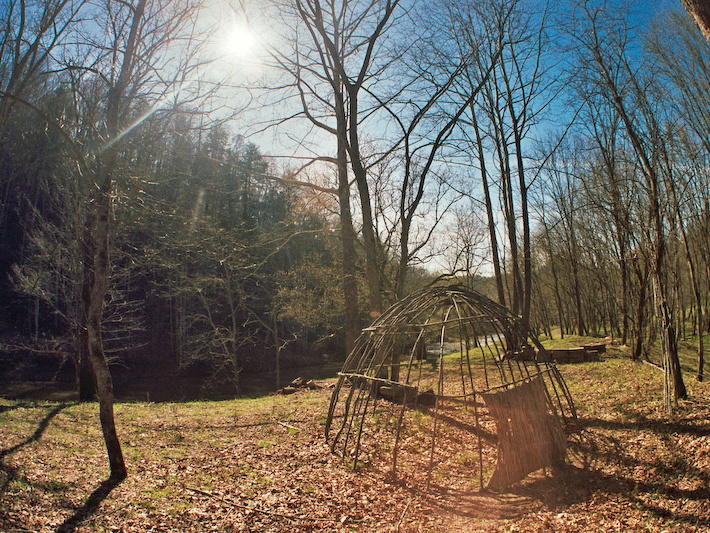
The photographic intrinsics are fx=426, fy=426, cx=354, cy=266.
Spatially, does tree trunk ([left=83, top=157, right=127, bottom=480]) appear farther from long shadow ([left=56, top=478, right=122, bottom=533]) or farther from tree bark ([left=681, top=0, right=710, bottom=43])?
tree bark ([left=681, top=0, right=710, bottom=43])

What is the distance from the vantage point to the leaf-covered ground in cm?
427

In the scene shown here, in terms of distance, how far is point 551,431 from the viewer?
5.84 metres

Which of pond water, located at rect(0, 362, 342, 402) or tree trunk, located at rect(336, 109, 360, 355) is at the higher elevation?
tree trunk, located at rect(336, 109, 360, 355)

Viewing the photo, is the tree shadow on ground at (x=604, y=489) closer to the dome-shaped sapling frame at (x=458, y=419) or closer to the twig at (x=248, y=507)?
the dome-shaped sapling frame at (x=458, y=419)

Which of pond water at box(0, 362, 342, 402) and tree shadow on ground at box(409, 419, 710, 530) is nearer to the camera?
tree shadow on ground at box(409, 419, 710, 530)

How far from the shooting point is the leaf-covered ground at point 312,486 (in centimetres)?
427

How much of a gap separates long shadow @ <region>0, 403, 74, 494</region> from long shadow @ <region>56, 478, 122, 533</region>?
0.84m

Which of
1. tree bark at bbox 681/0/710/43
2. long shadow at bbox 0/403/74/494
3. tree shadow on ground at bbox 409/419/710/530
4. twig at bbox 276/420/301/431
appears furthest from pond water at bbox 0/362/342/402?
tree bark at bbox 681/0/710/43

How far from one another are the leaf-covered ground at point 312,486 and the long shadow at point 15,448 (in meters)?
0.03

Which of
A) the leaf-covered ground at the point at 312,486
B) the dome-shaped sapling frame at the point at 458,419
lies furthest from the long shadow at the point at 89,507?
the dome-shaped sapling frame at the point at 458,419

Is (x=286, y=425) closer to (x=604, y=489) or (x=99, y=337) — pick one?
(x=99, y=337)

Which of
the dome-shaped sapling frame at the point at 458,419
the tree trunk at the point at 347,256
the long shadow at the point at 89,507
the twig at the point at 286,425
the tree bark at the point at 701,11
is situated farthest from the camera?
the tree trunk at the point at 347,256

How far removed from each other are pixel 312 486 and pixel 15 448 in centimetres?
417

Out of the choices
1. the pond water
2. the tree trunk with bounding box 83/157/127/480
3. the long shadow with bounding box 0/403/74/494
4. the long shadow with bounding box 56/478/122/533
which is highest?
the tree trunk with bounding box 83/157/127/480
